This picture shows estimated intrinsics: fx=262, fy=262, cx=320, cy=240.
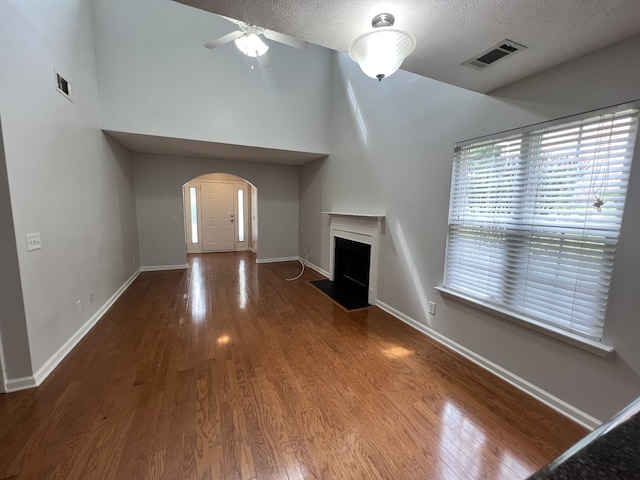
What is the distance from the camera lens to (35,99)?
1.93 meters

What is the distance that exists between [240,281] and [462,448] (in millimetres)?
3759

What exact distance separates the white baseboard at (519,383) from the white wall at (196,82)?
3441 mm

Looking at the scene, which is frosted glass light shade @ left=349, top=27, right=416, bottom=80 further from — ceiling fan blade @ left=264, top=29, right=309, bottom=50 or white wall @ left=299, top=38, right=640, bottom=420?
ceiling fan blade @ left=264, top=29, right=309, bottom=50

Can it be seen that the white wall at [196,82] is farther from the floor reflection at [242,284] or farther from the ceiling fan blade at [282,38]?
the floor reflection at [242,284]

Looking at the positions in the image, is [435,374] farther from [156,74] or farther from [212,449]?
[156,74]

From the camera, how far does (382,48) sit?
130cm

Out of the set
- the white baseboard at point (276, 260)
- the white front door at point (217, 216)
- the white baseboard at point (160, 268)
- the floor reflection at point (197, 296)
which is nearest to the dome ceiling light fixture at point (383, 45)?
the floor reflection at point (197, 296)

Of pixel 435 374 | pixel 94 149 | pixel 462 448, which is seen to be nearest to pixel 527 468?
pixel 462 448

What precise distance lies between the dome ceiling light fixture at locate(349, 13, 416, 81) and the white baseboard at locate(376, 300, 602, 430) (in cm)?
227

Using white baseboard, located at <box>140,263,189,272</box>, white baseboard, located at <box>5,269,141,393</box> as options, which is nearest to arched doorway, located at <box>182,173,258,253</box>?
white baseboard, located at <box>140,263,189,272</box>

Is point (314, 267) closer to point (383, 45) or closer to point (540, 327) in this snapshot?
point (540, 327)

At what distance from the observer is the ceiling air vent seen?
1471mm

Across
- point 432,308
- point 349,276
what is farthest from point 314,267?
point 432,308

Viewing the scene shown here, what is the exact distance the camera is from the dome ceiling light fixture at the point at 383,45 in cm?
126
